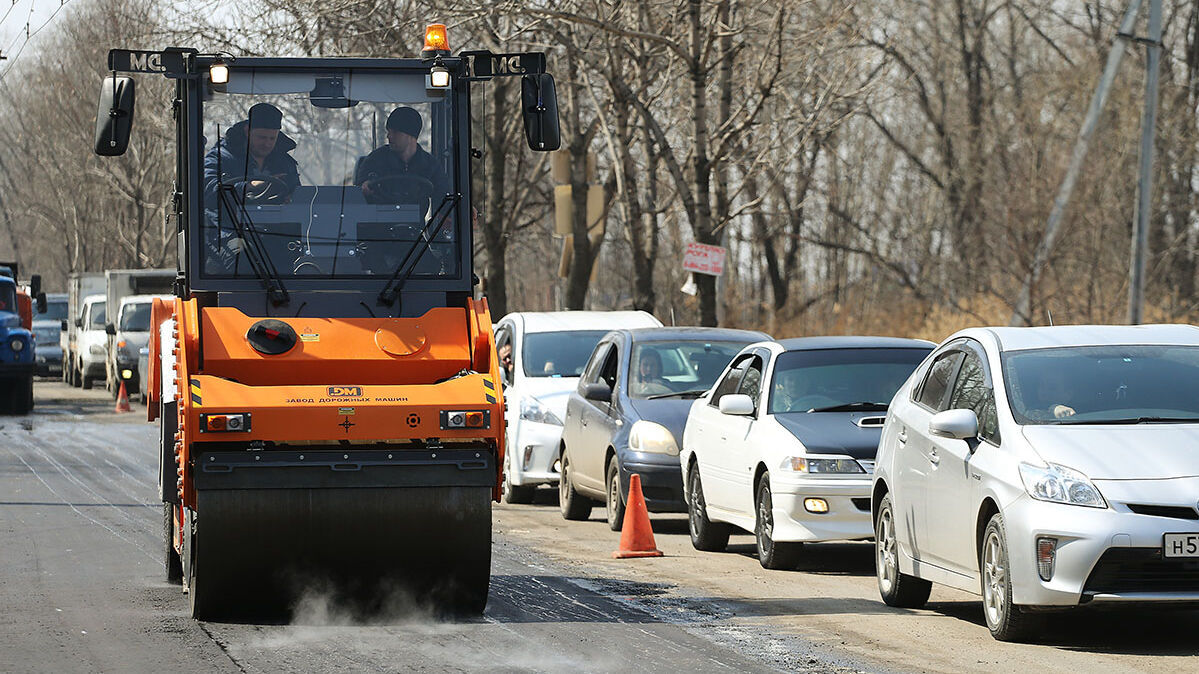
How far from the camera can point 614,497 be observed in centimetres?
1534

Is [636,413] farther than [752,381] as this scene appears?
Yes

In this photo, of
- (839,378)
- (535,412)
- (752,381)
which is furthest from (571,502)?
(839,378)

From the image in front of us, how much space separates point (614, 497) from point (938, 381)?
212 inches

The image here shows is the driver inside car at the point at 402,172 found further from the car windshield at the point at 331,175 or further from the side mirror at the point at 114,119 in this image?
the side mirror at the point at 114,119

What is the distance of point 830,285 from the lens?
5438cm

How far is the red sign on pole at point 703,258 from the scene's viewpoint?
2423 cm

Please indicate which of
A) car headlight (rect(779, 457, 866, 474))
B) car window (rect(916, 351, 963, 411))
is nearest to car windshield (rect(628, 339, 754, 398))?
car headlight (rect(779, 457, 866, 474))

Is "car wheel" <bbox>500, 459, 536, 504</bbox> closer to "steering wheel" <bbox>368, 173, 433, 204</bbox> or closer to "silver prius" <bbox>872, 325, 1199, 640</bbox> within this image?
"silver prius" <bbox>872, 325, 1199, 640</bbox>

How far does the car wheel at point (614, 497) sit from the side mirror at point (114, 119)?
640 centimetres

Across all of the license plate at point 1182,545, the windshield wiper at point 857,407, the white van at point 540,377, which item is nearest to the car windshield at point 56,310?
the white van at point 540,377

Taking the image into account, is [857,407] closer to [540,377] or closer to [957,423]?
[957,423]

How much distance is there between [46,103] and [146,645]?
205ft

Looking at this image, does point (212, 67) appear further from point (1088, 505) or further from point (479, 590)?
point (1088, 505)

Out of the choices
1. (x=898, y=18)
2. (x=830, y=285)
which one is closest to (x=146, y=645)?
(x=898, y=18)
